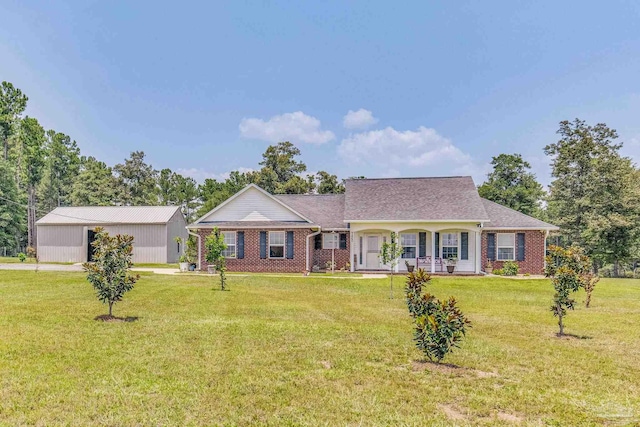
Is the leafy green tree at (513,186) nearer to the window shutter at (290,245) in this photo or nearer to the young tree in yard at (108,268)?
the window shutter at (290,245)

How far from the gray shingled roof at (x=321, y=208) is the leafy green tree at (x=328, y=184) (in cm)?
1386

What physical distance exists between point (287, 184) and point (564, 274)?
112 feet

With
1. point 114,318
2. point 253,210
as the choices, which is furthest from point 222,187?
point 114,318

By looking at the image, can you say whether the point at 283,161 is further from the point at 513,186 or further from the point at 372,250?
the point at 513,186

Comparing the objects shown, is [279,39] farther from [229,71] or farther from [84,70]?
[84,70]

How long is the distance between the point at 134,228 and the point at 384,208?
19.9 m

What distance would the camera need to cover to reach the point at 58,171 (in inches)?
2083

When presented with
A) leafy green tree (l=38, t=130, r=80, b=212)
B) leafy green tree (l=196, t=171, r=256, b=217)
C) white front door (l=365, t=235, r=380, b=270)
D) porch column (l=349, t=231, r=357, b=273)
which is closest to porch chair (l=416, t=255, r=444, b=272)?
white front door (l=365, t=235, r=380, b=270)

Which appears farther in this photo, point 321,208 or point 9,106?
point 9,106

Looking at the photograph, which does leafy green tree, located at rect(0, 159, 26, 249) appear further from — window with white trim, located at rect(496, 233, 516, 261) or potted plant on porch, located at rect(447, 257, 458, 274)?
window with white trim, located at rect(496, 233, 516, 261)

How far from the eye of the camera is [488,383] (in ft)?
18.0

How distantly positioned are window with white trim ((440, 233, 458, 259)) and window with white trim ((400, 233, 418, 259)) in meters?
1.59

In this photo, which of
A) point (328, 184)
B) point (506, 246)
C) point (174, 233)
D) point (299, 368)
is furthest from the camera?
point (328, 184)

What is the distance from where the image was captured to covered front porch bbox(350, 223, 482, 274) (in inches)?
886
